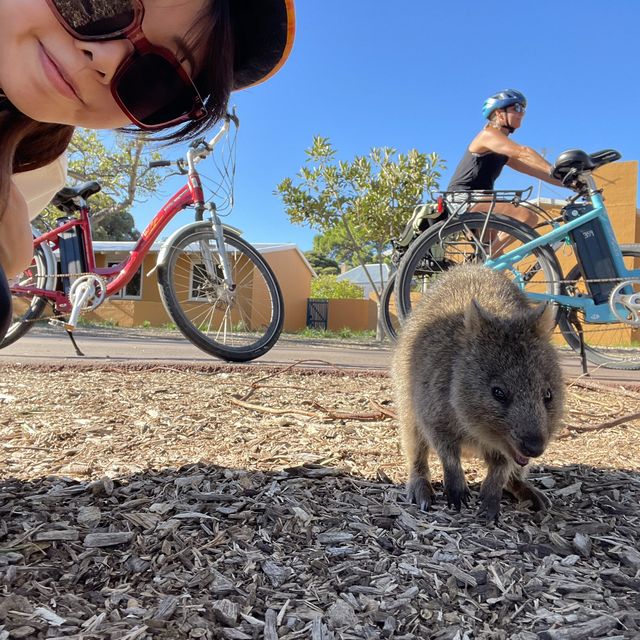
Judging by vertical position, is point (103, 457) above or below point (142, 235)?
below

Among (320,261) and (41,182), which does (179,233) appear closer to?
(41,182)

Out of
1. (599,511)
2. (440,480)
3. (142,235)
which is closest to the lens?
(599,511)

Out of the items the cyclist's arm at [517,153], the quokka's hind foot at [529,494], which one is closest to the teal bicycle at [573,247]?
the cyclist's arm at [517,153]

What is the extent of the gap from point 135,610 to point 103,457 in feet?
3.27

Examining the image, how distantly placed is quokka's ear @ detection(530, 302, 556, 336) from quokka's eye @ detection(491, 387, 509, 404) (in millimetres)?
339

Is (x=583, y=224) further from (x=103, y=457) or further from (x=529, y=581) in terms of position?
(x=103, y=457)

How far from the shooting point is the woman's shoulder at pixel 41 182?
2.09 metres

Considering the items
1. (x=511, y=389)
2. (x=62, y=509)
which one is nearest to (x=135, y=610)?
(x=62, y=509)

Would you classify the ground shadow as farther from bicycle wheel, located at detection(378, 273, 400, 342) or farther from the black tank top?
the black tank top

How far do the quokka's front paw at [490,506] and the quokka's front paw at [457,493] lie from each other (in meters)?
0.06

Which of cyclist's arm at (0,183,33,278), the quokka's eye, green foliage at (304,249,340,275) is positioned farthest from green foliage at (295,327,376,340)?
green foliage at (304,249,340,275)

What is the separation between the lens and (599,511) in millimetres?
1721

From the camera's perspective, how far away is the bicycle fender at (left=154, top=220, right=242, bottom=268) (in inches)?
155

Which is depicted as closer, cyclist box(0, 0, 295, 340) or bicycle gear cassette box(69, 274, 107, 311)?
cyclist box(0, 0, 295, 340)
